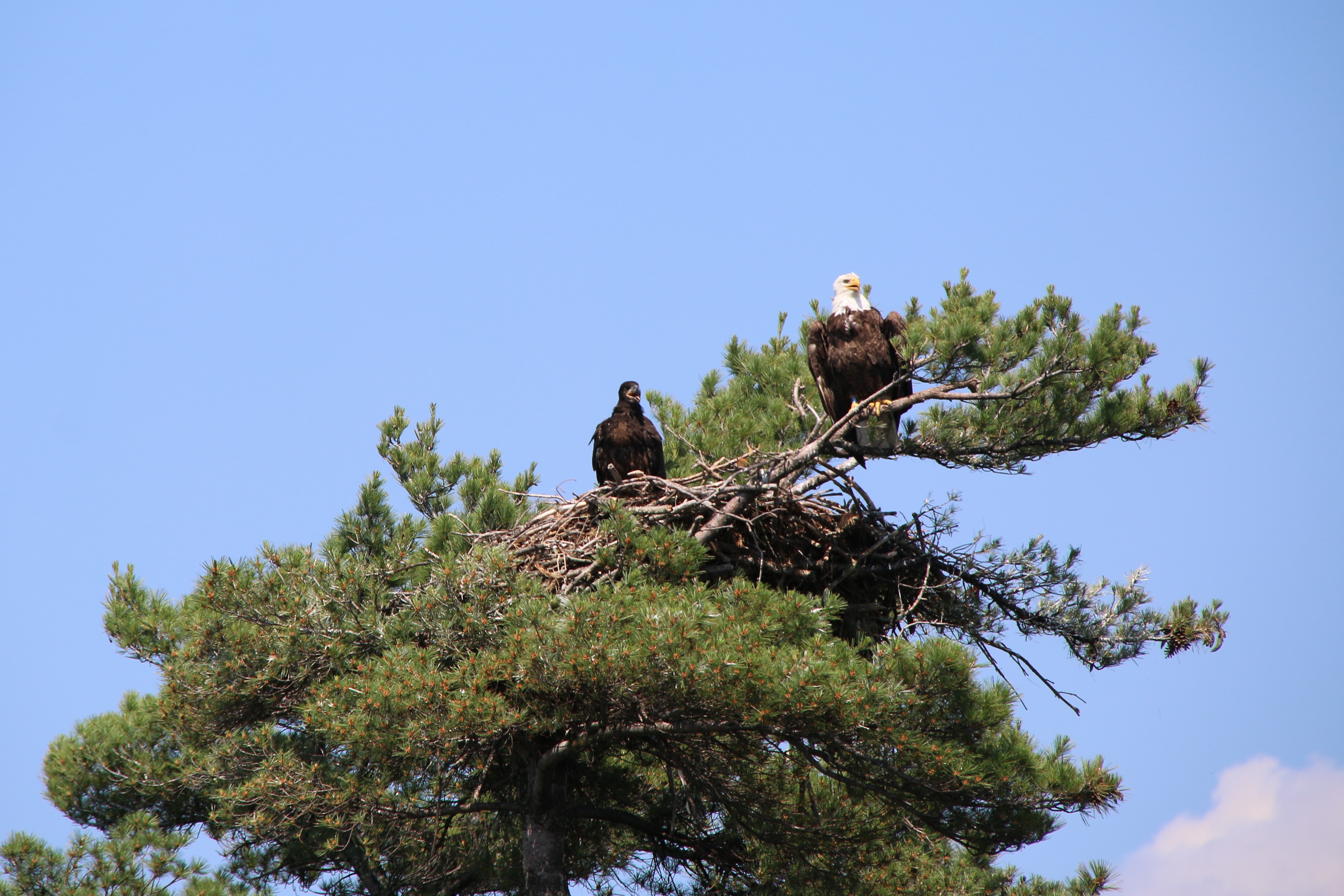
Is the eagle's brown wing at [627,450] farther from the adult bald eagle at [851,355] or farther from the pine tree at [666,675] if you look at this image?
the adult bald eagle at [851,355]

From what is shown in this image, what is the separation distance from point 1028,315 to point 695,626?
237 cm

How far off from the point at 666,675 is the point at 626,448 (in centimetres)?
265

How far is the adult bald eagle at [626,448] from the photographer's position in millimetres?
7625

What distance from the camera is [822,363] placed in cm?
A: 761

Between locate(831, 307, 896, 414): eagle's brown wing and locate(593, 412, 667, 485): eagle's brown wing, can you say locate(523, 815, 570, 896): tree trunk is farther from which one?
locate(831, 307, 896, 414): eagle's brown wing

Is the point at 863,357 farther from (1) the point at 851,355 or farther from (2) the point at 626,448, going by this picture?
(2) the point at 626,448

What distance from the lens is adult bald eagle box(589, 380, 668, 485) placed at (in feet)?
25.0

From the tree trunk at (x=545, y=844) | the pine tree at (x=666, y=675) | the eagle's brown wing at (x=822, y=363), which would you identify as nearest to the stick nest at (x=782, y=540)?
the pine tree at (x=666, y=675)

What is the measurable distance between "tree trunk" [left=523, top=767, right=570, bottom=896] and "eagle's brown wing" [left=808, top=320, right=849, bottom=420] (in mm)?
2744

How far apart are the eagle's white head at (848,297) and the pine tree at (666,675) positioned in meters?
0.75

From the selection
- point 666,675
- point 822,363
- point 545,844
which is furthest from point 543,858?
point 822,363

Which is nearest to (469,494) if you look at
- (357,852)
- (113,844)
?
(357,852)

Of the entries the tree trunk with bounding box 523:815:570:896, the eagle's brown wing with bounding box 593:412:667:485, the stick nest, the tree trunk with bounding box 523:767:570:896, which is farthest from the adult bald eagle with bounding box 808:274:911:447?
the tree trunk with bounding box 523:815:570:896

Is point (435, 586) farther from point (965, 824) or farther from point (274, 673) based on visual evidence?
point (965, 824)
